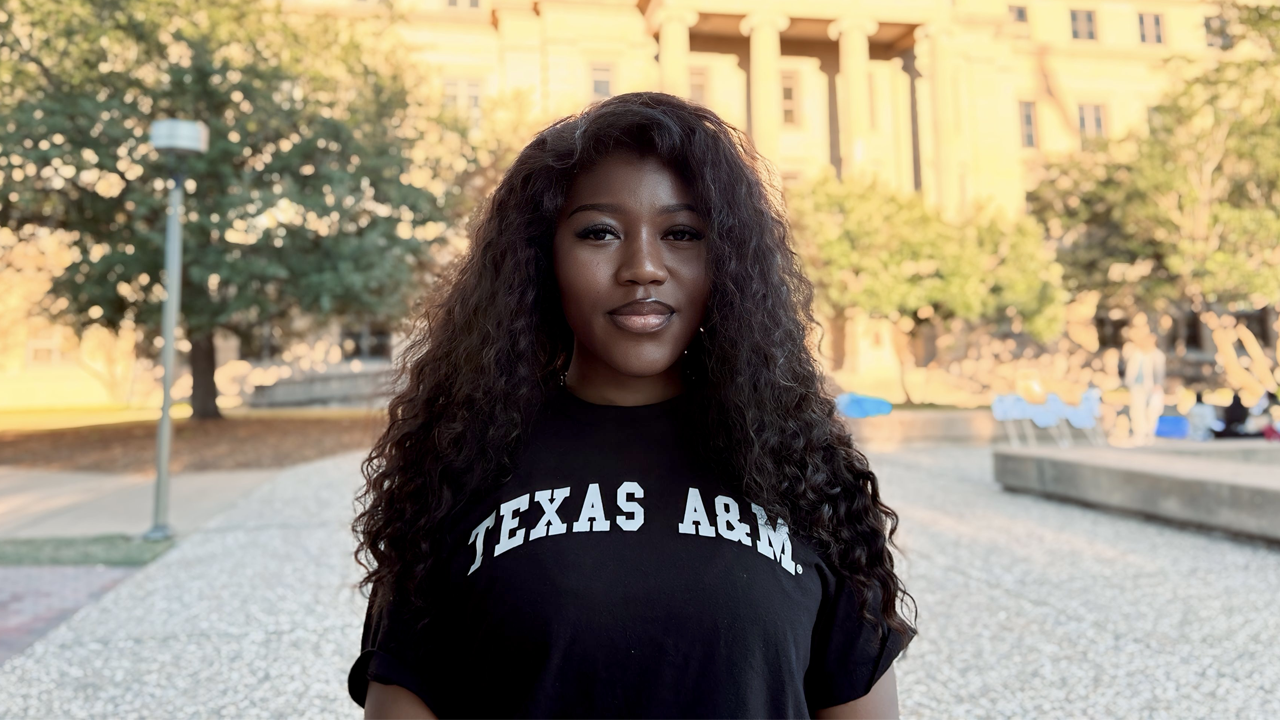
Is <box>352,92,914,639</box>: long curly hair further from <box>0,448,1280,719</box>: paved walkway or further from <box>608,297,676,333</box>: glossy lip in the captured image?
<box>0,448,1280,719</box>: paved walkway

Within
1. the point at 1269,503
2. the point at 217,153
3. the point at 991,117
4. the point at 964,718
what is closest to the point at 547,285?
the point at 964,718

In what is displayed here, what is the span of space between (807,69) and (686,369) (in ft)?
103

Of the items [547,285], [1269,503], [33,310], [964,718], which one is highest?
[33,310]

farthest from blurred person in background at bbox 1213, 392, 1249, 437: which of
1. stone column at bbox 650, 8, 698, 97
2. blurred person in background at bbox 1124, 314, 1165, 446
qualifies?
stone column at bbox 650, 8, 698, 97

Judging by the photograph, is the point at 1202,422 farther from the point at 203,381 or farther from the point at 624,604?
the point at 203,381

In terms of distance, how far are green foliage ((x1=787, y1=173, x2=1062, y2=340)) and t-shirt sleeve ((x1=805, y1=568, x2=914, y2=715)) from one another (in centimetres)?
2016

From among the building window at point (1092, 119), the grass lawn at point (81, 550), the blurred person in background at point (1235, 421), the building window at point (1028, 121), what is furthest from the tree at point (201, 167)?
the building window at point (1092, 119)

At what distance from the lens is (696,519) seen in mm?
1393

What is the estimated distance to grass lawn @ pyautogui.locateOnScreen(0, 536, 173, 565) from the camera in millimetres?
6992

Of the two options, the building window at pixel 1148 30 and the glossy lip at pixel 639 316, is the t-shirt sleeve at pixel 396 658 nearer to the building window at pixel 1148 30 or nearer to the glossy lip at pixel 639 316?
the glossy lip at pixel 639 316

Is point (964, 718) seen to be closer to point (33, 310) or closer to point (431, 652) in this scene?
point (431, 652)

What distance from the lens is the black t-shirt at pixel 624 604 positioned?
1.28 metres

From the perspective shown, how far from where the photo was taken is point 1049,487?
9383 millimetres

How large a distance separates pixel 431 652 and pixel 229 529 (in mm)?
7876
